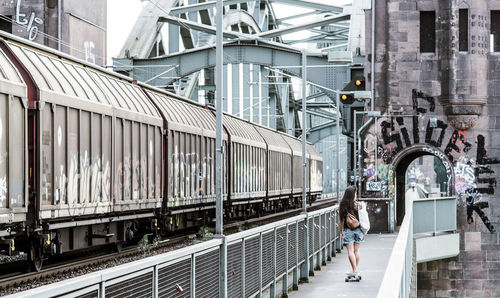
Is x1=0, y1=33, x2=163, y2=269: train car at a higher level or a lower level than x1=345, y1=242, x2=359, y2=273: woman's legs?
higher

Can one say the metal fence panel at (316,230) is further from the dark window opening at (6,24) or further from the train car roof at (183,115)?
the dark window opening at (6,24)

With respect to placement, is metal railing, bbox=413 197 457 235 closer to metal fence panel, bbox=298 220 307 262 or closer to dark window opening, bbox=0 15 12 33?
metal fence panel, bbox=298 220 307 262

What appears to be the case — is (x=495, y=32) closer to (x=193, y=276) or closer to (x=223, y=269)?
(x=223, y=269)

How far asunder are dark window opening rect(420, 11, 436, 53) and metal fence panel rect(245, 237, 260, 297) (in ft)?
89.9

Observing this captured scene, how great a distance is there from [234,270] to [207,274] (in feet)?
5.01

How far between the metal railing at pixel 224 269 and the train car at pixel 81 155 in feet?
10.7

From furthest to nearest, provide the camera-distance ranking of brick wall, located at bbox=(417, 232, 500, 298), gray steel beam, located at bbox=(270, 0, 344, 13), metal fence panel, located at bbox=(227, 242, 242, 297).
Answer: gray steel beam, located at bbox=(270, 0, 344, 13) < brick wall, located at bbox=(417, 232, 500, 298) < metal fence panel, located at bbox=(227, 242, 242, 297)

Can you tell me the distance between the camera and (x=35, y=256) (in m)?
14.7

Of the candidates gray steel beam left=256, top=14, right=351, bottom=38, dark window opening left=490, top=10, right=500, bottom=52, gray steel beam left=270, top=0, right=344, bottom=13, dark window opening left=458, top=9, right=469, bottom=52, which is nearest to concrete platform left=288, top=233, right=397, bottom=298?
dark window opening left=458, top=9, right=469, bottom=52

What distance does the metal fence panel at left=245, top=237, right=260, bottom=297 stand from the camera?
13.4m

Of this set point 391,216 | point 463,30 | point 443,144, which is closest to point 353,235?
point 391,216

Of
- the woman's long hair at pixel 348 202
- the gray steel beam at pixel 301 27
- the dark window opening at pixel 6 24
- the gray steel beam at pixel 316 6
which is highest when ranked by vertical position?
the gray steel beam at pixel 316 6

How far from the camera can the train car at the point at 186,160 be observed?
2364 cm

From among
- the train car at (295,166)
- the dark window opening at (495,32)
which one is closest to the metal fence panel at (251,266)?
the dark window opening at (495,32)
